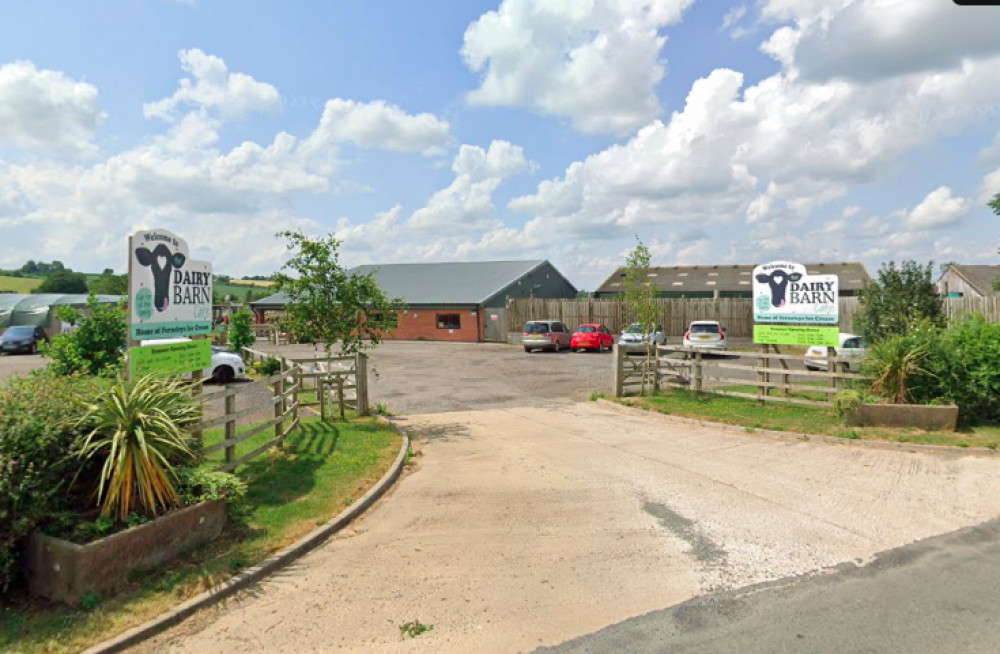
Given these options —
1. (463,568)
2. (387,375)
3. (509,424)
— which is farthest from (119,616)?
(387,375)

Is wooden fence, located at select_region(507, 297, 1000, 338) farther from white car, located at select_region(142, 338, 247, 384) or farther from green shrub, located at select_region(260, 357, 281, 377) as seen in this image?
white car, located at select_region(142, 338, 247, 384)

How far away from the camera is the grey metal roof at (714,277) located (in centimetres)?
4728

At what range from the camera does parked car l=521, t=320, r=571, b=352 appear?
30.6 m

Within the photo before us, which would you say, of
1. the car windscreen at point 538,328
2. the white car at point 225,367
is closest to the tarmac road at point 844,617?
the white car at point 225,367

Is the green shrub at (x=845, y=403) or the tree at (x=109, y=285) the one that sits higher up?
the tree at (x=109, y=285)

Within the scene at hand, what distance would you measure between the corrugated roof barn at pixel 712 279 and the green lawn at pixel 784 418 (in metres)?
31.9

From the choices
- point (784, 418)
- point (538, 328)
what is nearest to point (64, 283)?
point (538, 328)

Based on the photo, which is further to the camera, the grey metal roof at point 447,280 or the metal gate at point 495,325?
the grey metal roof at point 447,280

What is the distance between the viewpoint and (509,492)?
7.29 m

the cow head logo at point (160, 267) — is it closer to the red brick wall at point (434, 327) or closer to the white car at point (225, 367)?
the white car at point (225, 367)

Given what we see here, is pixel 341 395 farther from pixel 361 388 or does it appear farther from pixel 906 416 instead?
pixel 906 416

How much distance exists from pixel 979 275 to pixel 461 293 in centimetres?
4695

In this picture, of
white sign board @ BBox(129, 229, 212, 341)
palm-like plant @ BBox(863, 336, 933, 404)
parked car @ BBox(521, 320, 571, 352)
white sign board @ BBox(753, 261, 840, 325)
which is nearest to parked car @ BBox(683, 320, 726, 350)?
parked car @ BBox(521, 320, 571, 352)

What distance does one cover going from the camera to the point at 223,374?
19.0 m
